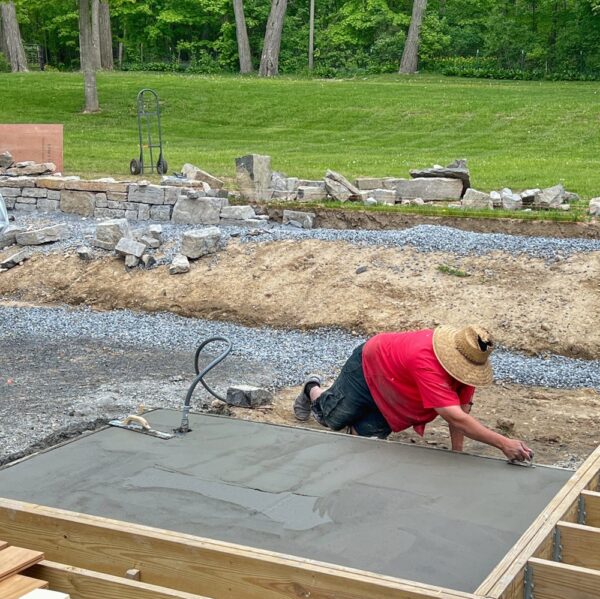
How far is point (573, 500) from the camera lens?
440cm

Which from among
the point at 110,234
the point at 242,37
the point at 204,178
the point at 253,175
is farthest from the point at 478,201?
the point at 242,37

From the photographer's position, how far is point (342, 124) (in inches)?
998

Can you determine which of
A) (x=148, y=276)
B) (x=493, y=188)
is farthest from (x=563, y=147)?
(x=148, y=276)

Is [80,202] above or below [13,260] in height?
above

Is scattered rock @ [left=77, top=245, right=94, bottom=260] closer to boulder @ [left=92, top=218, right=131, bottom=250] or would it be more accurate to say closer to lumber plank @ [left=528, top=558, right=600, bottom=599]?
boulder @ [left=92, top=218, right=131, bottom=250]

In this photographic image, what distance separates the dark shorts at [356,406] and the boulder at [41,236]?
27.7 ft

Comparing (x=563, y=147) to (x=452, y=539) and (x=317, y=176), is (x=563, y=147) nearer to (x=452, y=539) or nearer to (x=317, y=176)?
(x=317, y=176)

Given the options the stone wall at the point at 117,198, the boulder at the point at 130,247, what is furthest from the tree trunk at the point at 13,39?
the boulder at the point at 130,247

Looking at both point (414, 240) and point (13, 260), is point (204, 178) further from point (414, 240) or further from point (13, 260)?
point (414, 240)

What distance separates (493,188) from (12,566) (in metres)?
13.4

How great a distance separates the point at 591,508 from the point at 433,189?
442 inches

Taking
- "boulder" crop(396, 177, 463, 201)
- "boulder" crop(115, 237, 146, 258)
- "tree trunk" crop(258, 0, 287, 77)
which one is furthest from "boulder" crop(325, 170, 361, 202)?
Result: "tree trunk" crop(258, 0, 287, 77)

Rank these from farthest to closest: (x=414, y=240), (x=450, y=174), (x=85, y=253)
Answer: (x=450, y=174)
(x=85, y=253)
(x=414, y=240)

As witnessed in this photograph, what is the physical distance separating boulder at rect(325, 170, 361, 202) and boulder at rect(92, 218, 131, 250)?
338 centimetres
